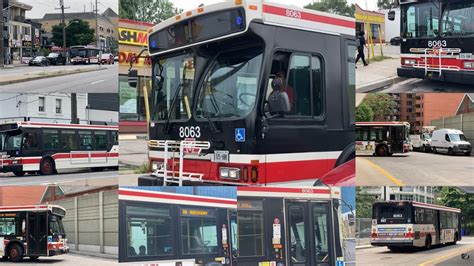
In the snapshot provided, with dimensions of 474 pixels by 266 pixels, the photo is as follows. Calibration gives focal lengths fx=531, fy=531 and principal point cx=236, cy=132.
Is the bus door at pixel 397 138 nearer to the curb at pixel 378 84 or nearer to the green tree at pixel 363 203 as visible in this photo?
the curb at pixel 378 84

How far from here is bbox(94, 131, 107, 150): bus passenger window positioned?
6.02 meters

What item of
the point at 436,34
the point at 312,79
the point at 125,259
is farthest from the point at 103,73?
the point at 436,34

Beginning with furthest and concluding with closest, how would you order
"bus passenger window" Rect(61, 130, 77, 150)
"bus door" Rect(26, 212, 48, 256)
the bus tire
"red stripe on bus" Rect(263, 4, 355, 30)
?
"bus door" Rect(26, 212, 48, 256), the bus tire, "bus passenger window" Rect(61, 130, 77, 150), "red stripe on bus" Rect(263, 4, 355, 30)

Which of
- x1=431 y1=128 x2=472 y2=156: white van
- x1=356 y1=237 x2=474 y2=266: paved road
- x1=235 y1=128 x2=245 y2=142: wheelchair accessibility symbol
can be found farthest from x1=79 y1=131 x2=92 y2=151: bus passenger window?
x1=431 y1=128 x2=472 y2=156: white van

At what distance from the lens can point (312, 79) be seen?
14.5ft

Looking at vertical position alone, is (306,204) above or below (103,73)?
below

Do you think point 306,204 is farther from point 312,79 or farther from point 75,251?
point 75,251

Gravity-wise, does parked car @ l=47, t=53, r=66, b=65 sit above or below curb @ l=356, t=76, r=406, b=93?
above

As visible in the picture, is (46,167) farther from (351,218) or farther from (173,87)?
(351,218)

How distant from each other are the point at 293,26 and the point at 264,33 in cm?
27

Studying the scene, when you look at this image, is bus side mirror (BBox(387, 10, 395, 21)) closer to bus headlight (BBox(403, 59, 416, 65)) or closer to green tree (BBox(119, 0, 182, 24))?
bus headlight (BBox(403, 59, 416, 65))

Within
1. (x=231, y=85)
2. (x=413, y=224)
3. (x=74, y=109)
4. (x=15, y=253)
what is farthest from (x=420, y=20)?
(x=15, y=253)

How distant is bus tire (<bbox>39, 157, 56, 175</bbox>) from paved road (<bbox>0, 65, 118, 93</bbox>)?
1.33 meters

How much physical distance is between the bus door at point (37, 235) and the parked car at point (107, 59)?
310 centimetres
